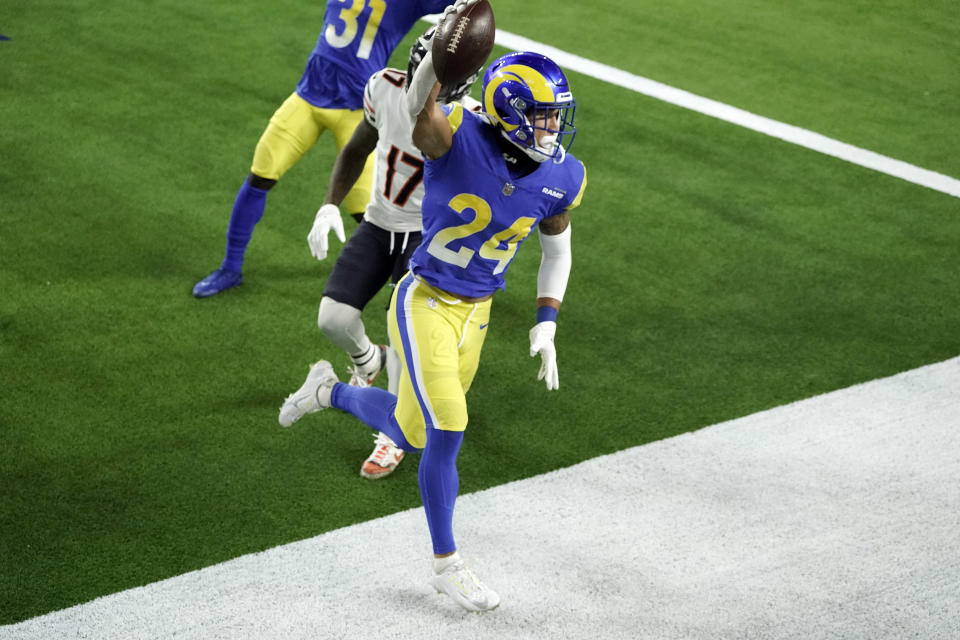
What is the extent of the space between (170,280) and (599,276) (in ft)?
8.10

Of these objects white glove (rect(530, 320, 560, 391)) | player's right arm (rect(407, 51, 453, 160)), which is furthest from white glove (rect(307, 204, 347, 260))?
white glove (rect(530, 320, 560, 391))

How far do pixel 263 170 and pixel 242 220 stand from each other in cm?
31

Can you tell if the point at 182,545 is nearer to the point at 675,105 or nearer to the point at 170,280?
the point at 170,280

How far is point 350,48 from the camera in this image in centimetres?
564

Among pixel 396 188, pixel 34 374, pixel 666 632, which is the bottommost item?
pixel 34 374

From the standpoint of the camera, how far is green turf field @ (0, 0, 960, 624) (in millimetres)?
4418

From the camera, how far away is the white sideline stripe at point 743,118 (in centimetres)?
819

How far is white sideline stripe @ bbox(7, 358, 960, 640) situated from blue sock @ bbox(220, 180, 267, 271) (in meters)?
2.12

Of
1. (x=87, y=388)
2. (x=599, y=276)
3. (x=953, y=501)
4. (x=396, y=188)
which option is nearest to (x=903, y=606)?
(x=953, y=501)

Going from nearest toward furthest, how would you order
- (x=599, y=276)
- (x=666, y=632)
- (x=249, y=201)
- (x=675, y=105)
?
(x=666, y=632) < (x=249, y=201) < (x=599, y=276) < (x=675, y=105)

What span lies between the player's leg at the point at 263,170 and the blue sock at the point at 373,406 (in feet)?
5.55

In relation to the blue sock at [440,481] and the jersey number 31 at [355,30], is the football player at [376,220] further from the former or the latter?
the jersey number 31 at [355,30]

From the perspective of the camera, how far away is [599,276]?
6504 mm

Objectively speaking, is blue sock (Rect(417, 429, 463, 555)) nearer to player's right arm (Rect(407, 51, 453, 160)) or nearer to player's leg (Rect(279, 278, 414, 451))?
player's leg (Rect(279, 278, 414, 451))
